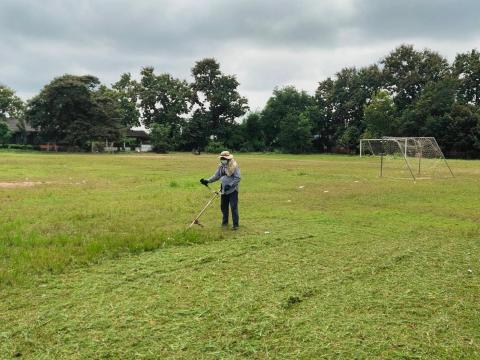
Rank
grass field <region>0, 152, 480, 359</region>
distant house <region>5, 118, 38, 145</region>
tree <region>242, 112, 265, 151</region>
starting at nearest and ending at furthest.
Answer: grass field <region>0, 152, 480, 359</region>, distant house <region>5, 118, 38, 145</region>, tree <region>242, 112, 265, 151</region>

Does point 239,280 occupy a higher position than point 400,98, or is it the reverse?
point 400,98

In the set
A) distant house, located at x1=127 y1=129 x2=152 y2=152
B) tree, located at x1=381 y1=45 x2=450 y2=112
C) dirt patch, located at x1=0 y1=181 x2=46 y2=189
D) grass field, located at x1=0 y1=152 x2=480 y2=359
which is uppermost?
tree, located at x1=381 y1=45 x2=450 y2=112

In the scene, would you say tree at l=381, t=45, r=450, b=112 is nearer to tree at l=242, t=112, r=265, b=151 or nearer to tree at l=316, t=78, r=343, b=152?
tree at l=316, t=78, r=343, b=152

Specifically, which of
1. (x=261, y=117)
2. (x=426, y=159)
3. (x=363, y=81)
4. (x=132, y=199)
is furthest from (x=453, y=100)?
(x=132, y=199)

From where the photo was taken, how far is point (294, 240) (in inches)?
335

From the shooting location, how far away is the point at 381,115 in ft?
189

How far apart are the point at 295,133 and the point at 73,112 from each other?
3493cm

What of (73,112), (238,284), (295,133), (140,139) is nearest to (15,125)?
(73,112)

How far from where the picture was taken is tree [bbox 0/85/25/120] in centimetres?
6906

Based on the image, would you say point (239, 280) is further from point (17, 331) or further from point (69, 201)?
point (69, 201)

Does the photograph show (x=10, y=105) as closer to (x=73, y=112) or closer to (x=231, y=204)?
(x=73, y=112)

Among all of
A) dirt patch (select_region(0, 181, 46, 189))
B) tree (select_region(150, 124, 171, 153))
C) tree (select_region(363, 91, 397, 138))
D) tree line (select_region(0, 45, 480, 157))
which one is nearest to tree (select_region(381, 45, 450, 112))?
tree line (select_region(0, 45, 480, 157))

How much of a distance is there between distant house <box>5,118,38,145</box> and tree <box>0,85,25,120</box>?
1297 millimetres

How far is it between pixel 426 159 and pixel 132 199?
20.0 metres
